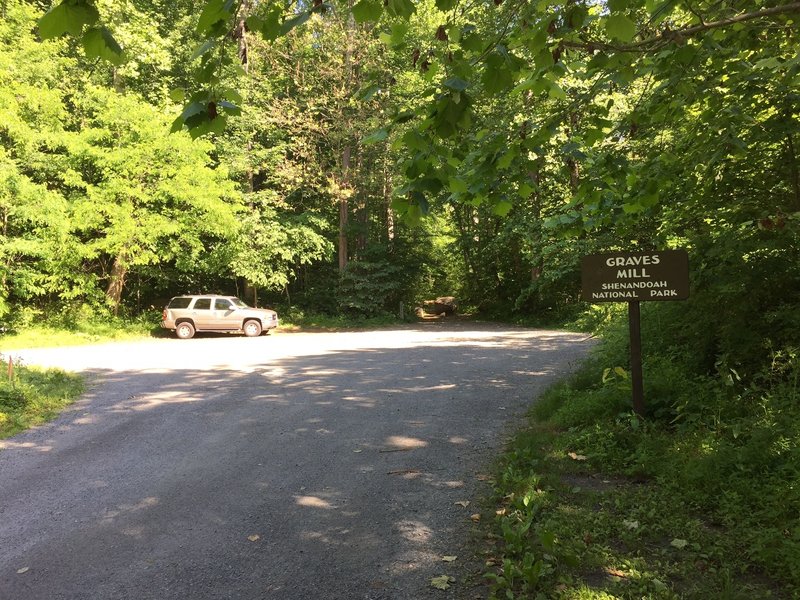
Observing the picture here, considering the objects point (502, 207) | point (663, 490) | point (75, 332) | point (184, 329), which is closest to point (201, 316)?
point (184, 329)

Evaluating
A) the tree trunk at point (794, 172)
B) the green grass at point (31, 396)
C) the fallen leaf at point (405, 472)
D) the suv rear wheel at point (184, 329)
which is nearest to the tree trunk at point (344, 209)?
the suv rear wheel at point (184, 329)

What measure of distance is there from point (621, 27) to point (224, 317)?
1978 cm

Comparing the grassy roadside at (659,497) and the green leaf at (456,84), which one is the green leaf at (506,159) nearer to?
the green leaf at (456,84)

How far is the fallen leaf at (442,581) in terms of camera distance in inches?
127

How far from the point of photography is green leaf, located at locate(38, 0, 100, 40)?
2043 millimetres

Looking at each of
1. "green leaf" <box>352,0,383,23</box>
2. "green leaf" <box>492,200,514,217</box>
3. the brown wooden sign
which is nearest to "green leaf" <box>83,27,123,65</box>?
"green leaf" <box>352,0,383,23</box>

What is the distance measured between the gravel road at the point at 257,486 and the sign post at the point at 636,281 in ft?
5.70

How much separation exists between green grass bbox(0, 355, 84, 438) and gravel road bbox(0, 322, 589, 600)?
30 centimetres

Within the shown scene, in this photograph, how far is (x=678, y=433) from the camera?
5.21m

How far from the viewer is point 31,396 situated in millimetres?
8281

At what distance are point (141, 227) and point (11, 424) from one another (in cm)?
1443

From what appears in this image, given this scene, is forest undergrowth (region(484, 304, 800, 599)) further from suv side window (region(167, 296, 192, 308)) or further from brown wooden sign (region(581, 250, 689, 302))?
suv side window (region(167, 296, 192, 308))

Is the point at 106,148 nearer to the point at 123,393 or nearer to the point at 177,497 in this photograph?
the point at 123,393

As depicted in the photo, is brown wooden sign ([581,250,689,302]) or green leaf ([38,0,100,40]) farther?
brown wooden sign ([581,250,689,302])
